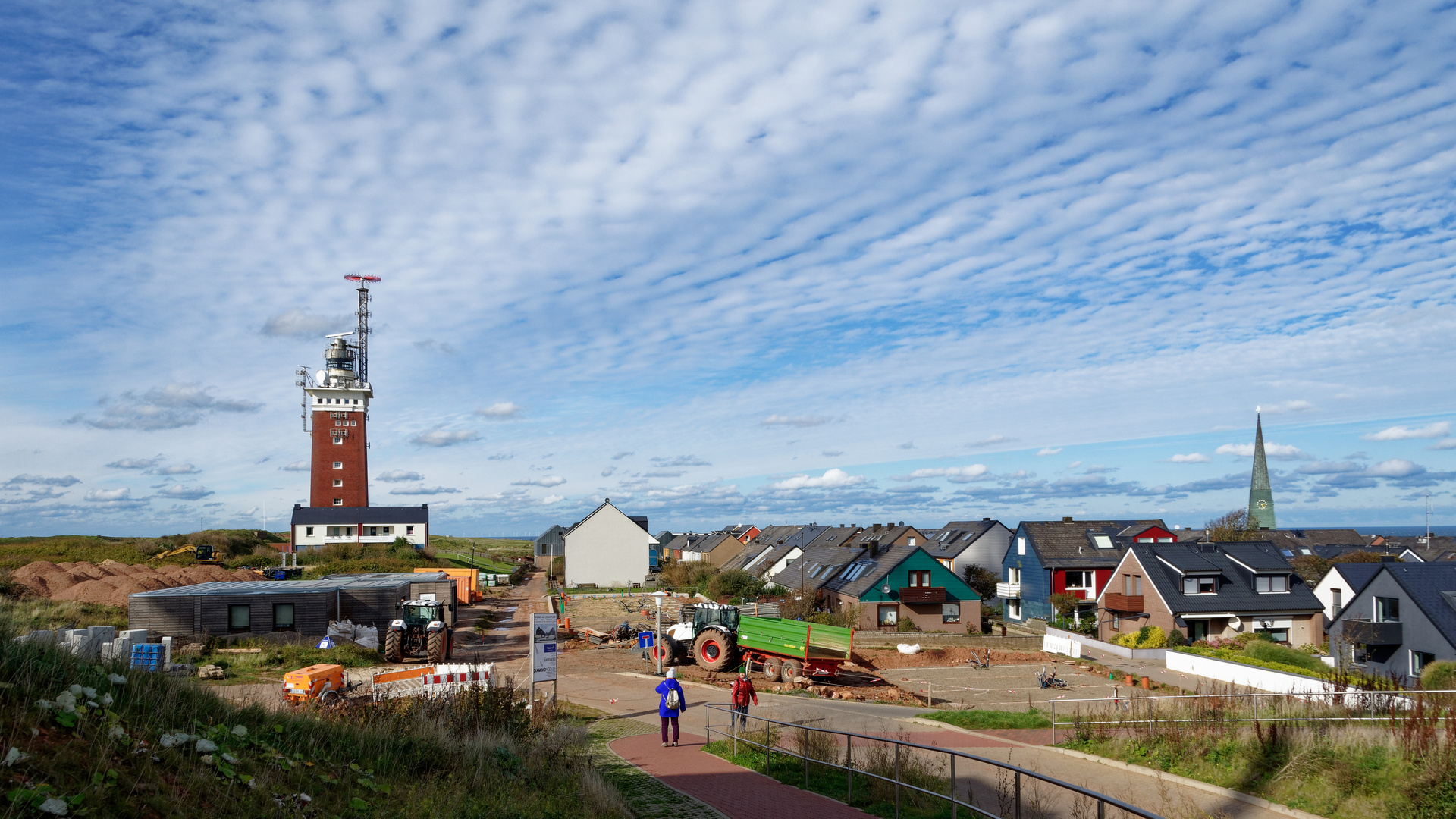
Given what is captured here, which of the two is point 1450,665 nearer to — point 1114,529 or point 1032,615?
point 1032,615

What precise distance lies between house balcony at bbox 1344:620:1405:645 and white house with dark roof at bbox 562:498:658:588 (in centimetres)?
5029

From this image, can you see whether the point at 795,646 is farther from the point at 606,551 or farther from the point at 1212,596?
the point at 606,551

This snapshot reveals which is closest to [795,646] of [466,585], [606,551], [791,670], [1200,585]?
[791,670]

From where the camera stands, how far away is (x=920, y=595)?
155 ft

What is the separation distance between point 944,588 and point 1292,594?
66.2 ft

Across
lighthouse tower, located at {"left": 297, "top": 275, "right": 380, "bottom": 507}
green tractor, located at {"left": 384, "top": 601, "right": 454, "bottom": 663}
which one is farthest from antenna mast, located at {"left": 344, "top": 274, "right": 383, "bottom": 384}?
green tractor, located at {"left": 384, "top": 601, "right": 454, "bottom": 663}

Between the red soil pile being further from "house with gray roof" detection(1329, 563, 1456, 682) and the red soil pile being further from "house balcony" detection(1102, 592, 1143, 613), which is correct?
"house with gray roof" detection(1329, 563, 1456, 682)

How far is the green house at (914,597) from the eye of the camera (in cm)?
4725

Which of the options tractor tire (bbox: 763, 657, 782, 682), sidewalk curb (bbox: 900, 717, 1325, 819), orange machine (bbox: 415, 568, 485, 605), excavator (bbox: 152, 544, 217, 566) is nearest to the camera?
sidewalk curb (bbox: 900, 717, 1325, 819)

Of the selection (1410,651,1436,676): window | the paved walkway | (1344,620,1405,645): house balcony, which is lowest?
(1410,651,1436,676): window

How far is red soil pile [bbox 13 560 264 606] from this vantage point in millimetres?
38875

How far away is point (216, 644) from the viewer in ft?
103

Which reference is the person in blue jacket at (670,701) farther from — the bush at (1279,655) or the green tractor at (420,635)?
the bush at (1279,655)

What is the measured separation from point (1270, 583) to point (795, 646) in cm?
3538
